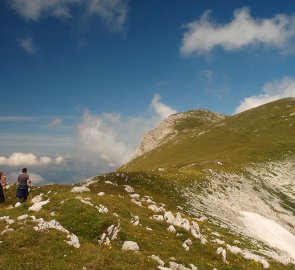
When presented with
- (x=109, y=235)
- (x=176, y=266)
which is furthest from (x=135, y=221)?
(x=176, y=266)

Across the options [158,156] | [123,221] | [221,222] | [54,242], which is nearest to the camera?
[54,242]

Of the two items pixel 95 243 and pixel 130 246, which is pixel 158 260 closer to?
pixel 130 246

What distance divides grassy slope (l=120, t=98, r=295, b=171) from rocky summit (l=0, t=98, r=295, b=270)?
13621mm

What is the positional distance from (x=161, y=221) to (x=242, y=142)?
107432 millimetres

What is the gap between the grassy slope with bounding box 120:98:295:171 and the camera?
11311 cm

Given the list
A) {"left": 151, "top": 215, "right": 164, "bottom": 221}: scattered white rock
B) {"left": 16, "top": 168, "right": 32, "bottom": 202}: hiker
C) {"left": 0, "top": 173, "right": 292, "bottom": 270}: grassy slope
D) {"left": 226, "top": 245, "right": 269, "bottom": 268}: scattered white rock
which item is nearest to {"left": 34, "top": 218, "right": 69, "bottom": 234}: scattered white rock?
{"left": 0, "top": 173, "right": 292, "bottom": 270}: grassy slope

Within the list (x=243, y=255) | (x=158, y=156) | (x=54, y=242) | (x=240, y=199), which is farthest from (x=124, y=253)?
(x=158, y=156)

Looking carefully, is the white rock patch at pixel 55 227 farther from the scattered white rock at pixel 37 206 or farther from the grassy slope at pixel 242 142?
the grassy slope at pixel 242 142

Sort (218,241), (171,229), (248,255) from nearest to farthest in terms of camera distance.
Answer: (248,255) → (171,229) → (218,241)

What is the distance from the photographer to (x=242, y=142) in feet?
454

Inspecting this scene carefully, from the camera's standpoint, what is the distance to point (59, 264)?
22.5 meters

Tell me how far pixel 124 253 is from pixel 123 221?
631 cm

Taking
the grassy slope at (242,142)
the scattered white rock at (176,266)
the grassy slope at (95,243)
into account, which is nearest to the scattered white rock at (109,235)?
the grassy slope at (95,243)

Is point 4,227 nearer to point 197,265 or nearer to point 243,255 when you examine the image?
point 197,265
